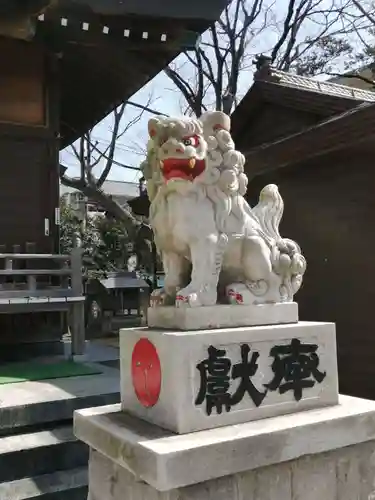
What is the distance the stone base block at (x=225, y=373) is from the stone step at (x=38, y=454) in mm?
1561

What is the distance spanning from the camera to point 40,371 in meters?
5.88

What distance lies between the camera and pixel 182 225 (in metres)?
2.53

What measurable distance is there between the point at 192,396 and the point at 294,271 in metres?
0.95

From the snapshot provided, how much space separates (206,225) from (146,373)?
0.79 metres

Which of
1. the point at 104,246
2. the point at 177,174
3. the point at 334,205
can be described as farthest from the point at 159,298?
the point at 104,246

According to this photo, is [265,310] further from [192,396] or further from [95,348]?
[95,348]

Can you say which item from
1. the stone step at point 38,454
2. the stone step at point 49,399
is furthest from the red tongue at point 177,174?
the stone step at point 49,399

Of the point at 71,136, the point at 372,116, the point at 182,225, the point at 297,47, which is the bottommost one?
the point at 182,225

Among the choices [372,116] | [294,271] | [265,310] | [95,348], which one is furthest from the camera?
[95,348]

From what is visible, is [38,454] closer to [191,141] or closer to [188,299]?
[188,299]

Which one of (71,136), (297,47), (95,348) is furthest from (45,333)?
(297,47)

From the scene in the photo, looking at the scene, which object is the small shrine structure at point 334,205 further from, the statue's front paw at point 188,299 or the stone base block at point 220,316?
the statue's front paw at point 188,299

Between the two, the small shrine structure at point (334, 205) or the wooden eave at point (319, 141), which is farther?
Answer: the small shrine structure at point (334, 205)

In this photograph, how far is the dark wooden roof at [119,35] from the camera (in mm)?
6145
